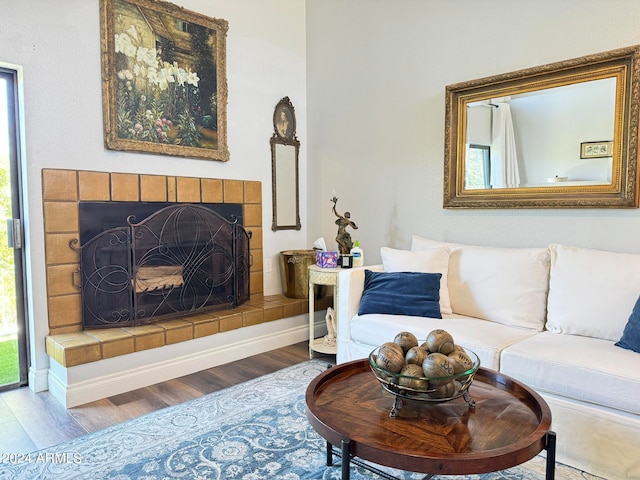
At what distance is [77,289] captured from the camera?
274 cm

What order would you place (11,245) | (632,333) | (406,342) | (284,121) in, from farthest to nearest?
(284,121) → (11,245) → (632,333) → (406,342)

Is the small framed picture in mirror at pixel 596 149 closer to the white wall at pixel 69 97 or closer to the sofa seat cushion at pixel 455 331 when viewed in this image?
A: the sofa seat cushion at pixel 455 331

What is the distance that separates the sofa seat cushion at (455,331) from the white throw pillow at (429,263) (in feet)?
0.45

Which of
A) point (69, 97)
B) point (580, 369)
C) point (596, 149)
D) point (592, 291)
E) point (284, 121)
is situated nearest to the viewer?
point (580, 369)

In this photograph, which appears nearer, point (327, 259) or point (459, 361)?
point (459, 361)

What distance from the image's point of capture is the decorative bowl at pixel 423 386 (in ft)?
4.46

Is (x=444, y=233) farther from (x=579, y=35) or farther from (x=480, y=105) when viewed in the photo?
(x=579, y=35)

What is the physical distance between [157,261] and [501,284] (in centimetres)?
228

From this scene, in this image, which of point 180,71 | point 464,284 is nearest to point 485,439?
point 464,284

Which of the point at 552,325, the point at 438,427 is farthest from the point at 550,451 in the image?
the point at 552,325

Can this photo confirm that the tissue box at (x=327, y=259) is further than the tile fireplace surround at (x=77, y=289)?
→ Yes

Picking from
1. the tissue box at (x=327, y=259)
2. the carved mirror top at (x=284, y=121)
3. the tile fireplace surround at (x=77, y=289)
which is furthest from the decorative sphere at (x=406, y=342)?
the carved mirror top at (x=284, y=121)

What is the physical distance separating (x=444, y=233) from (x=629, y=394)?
64.4 inches

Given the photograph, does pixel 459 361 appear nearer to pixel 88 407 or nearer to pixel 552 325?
pixel 552 325
